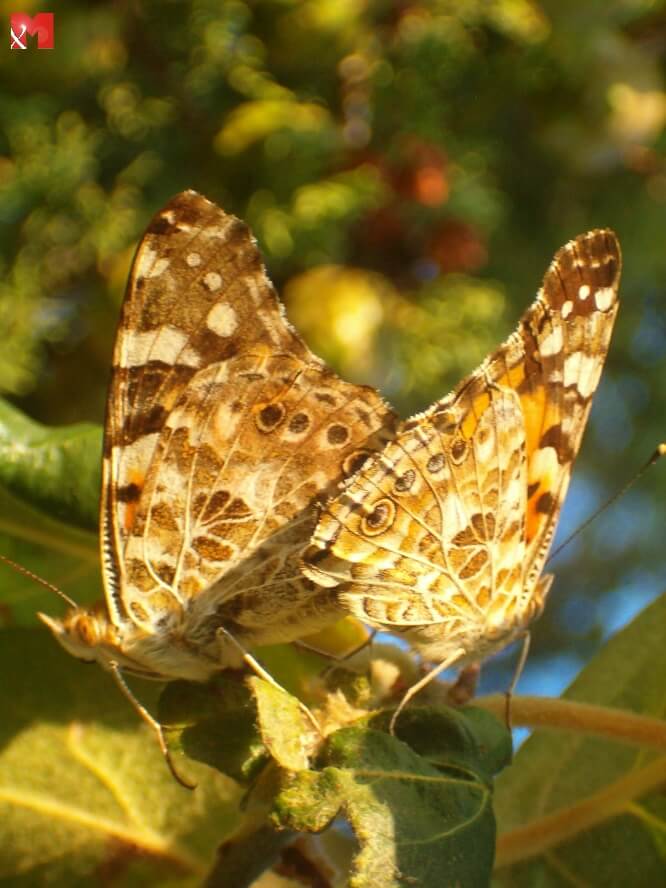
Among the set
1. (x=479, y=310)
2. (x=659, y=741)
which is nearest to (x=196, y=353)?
(x=659, y=741)

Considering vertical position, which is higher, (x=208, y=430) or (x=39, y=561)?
(x=208, y=430)

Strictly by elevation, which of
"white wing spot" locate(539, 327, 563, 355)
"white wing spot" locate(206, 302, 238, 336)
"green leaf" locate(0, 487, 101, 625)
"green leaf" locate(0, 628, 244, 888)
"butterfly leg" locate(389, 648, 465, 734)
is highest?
"white wing spot" locate(539, 327, 563, 355)

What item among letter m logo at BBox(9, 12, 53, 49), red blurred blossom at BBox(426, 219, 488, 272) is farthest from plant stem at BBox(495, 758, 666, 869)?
letter m logo at BBox(9, 12, 53, 49)

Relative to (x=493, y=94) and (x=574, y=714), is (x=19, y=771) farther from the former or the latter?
(x=493, y=94)

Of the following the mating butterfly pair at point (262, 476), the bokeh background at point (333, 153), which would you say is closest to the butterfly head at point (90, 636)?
the mating butterfly pair at point (262, 476)

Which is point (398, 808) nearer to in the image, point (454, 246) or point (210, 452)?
point (210, 452)

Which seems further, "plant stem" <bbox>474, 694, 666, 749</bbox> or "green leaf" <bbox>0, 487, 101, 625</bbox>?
"green leaf" <bbox>0, 487, 101, 625</bbox>

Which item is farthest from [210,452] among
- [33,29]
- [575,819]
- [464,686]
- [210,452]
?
[33,29]

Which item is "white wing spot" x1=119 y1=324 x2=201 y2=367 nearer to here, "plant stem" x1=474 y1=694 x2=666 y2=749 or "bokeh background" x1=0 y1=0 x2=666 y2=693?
"plant stem" x1=474 y1=694 x2=666 y2=749
